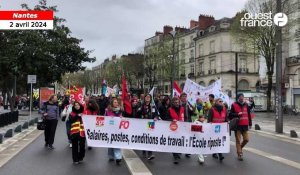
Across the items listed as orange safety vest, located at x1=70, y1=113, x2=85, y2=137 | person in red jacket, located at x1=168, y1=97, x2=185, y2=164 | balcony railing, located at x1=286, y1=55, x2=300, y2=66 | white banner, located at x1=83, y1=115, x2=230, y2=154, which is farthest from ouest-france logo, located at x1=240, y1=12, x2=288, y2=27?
orange safety vest, located at x1=70, y1=113, x2=85, y2=137

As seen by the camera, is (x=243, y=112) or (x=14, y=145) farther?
(x=14, y=145)

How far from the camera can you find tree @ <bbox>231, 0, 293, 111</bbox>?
154ft

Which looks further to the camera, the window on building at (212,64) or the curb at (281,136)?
the window on building at (212,64)

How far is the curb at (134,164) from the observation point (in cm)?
980

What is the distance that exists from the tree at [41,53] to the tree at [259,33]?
62.2ft

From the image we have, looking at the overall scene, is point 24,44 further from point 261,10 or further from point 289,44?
point 289,44

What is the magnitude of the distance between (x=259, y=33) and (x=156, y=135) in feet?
124

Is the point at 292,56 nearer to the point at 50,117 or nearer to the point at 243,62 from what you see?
the point at 243,62

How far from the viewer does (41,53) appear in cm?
3200

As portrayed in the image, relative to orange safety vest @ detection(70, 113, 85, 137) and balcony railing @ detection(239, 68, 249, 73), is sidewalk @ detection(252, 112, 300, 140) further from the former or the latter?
balcony railing @ detection(239, 68, 249, 73)

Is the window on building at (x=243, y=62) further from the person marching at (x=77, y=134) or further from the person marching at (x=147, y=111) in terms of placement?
the person marching at (x=77, y=134)

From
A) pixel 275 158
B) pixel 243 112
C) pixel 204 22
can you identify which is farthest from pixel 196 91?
pixel 204 22

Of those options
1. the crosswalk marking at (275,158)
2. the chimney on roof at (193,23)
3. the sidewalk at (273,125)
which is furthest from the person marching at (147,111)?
the chimney on roof at (193,23)

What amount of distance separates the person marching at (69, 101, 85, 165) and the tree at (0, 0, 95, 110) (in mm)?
19000
